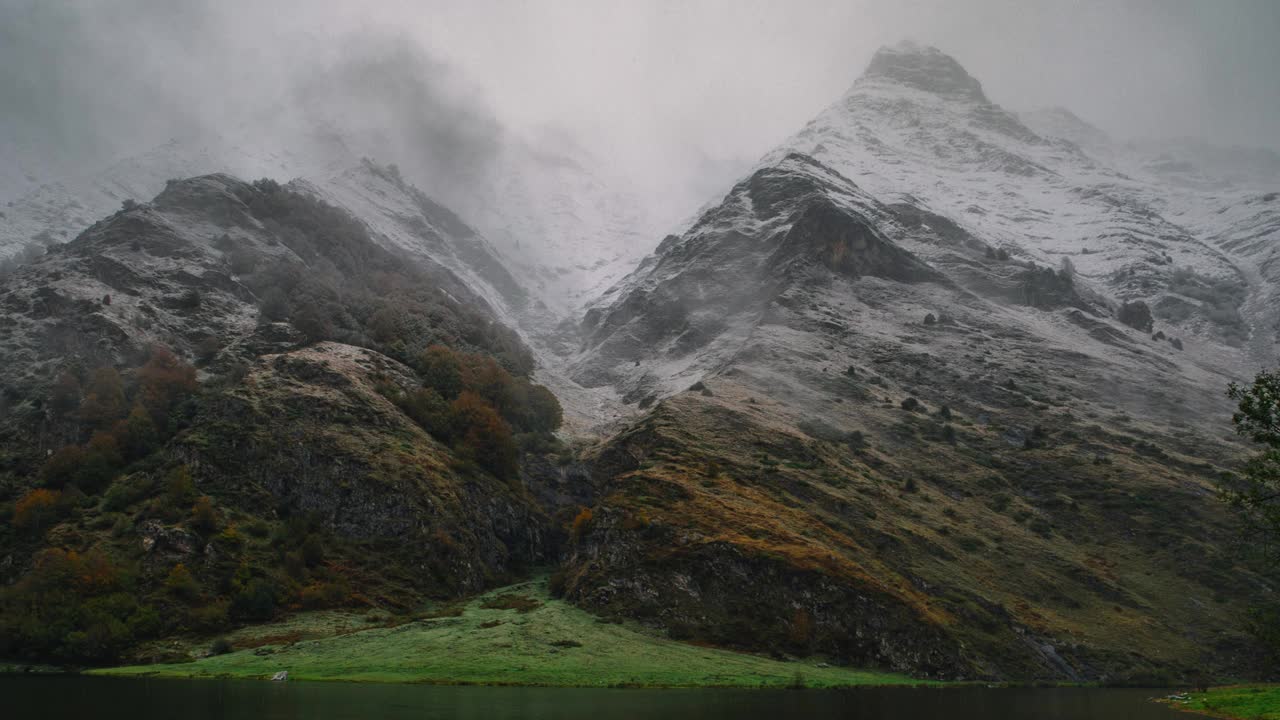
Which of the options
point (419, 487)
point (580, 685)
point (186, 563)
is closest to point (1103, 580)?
point (580, 685)

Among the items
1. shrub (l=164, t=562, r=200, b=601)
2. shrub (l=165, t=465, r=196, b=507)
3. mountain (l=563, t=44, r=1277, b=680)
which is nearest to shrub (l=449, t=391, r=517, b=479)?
mountain (l=563, t=44, r=1277, b=680)

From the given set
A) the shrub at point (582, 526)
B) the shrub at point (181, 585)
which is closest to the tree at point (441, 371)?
Result: the shrub at point (582, 526)

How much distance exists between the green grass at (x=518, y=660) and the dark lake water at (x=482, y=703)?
13.8 feet

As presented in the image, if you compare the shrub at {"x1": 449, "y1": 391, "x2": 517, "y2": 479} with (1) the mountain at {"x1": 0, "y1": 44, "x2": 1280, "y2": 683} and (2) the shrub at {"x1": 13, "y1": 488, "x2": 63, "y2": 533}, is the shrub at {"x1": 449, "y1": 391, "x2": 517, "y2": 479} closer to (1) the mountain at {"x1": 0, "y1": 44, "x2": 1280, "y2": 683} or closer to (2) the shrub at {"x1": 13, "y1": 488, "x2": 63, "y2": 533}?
(1) the mountain at {"x1": 0, "y1": 44, "x2": 1280, "y2": 683}

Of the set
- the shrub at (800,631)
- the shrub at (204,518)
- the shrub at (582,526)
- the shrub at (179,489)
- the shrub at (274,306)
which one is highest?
the shrub at (274,306)

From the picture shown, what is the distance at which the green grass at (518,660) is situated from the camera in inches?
2338

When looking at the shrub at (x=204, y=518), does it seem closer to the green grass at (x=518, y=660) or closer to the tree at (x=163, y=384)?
the green grass at (x=518, y=660)

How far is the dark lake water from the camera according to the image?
128ft

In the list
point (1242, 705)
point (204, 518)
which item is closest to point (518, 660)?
point (204, 518)

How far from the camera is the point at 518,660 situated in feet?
208

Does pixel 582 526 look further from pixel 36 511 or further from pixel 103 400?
pixel 103 400

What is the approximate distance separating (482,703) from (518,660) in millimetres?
19078

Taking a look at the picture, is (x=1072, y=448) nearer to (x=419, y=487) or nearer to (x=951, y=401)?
(x=951, y=401)

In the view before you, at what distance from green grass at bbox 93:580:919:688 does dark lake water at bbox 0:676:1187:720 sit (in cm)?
421
